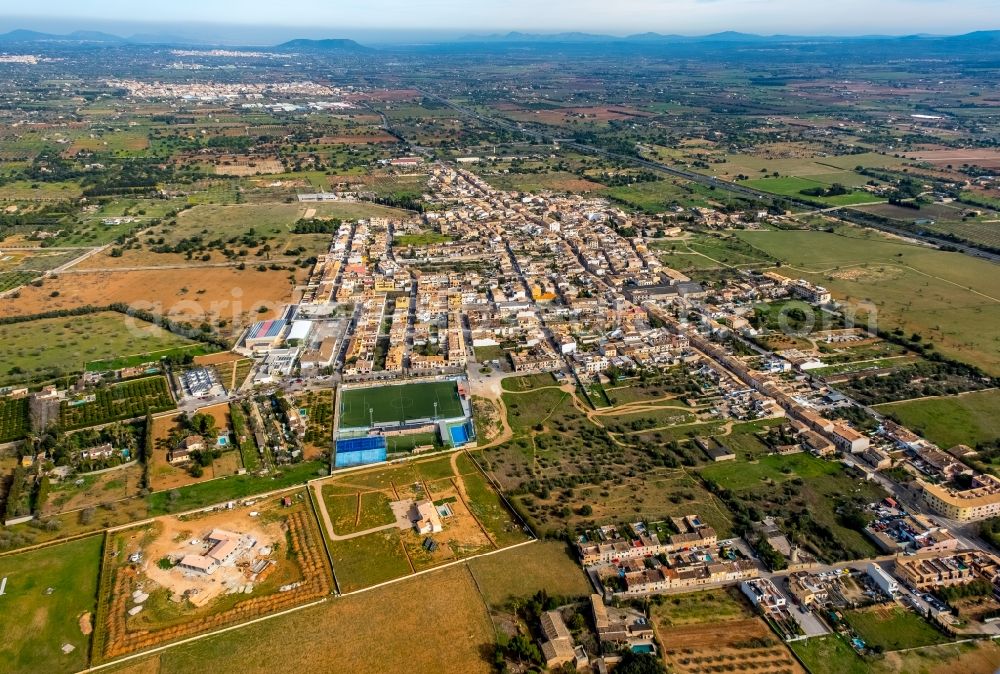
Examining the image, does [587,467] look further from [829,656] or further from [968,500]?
[968,500]

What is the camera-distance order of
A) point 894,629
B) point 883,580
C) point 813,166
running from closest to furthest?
1. point 894,629
2. point 883,580
3. point 813,166

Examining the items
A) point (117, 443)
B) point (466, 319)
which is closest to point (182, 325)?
point (117, 443)

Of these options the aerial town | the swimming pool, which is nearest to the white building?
the aerial town

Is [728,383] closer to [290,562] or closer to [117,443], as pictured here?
[290,562]

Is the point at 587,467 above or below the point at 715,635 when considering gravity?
above

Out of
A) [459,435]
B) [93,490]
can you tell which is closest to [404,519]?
[459,435]

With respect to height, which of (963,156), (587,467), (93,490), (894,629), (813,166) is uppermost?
(963,156)

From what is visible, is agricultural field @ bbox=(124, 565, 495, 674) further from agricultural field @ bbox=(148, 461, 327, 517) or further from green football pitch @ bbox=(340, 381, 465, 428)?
green football pitch @ bbox=(340, 381, 465, 428)
